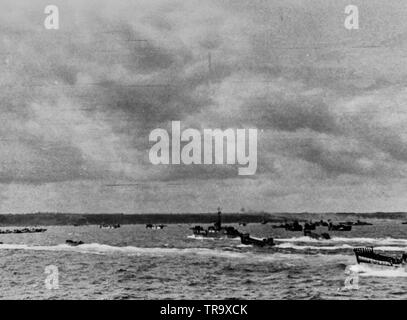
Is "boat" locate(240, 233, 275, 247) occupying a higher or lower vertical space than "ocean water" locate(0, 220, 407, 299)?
higher

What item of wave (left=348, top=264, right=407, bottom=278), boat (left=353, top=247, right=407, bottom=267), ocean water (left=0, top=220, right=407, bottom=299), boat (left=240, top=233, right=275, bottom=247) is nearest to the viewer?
ocean water (left=0, top=220, right=407, bottom=299)

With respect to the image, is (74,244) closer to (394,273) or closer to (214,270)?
(214,270)

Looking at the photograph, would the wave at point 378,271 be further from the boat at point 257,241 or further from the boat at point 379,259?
the boat at point 257,241

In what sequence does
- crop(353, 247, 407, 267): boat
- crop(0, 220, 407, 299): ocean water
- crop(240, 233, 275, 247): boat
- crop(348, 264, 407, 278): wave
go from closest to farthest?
crop(0, 220, 407, 299): ocean water, crop(348, 264, 407, 278): wave, crop(353, 247, 407, 267): boat, crop(240, 233, 275, 247): boat

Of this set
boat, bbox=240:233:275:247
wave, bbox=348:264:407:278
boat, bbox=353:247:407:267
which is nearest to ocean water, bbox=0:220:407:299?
wave, bbox=348:264:407:278

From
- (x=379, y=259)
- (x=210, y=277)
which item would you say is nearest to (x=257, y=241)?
(x=379, y=259)

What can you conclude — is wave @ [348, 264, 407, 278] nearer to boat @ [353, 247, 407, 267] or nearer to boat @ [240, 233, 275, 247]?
boat @ [353, 247, 407, 267]

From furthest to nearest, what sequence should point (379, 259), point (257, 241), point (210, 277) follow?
1. point (257, 241)
2. point (379, 259)
3. point (210, 277)

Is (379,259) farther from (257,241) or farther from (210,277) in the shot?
(257,241)
